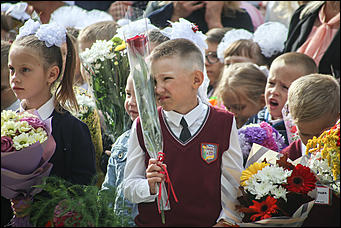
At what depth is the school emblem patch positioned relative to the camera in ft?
10.8

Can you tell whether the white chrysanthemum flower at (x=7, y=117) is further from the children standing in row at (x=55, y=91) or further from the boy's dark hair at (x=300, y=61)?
the boy's dark hair at (x=300, y=61)

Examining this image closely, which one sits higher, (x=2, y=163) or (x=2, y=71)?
(x=2, y=163)

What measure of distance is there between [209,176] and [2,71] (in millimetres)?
2577

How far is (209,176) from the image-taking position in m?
3.30

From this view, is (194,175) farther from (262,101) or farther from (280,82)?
(262,101)

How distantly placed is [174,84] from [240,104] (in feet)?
5.86

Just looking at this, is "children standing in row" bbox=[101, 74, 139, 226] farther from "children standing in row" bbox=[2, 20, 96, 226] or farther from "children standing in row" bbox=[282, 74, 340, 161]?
"children standing in row" bbox=[282, 74, 340, 161]

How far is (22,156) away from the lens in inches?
116

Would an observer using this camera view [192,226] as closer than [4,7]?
Yes

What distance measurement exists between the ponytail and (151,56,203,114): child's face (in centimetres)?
76

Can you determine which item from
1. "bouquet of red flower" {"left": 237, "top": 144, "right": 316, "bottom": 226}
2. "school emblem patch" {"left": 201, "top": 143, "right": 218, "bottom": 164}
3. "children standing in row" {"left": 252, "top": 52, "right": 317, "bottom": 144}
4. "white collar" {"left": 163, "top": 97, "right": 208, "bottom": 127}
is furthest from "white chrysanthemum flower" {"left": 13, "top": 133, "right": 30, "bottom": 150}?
"children standing in row" {"left": 252, "top": 52, "right": 317, "bottom": 144}

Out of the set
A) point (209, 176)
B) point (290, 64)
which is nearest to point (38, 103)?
point (209, 176)

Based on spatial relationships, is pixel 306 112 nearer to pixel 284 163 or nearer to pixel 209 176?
pixel 284 163

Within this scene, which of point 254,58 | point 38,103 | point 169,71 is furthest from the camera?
point 254,58
